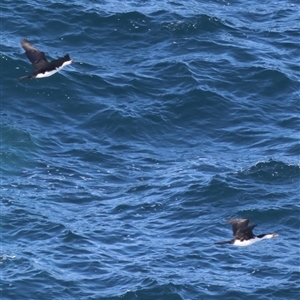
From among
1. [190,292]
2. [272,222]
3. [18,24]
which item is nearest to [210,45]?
[18,24]

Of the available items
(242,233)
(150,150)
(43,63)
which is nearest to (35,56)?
(43,63)

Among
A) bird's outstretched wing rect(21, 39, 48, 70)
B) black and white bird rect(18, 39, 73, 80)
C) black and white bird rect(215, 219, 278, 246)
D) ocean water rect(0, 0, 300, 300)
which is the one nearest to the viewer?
black and white bird rect(215, 219, 278, 246)

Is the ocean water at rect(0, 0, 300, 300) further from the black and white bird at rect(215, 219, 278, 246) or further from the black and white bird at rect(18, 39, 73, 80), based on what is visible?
the black and white bird at rect(18, 39, 73, 80)

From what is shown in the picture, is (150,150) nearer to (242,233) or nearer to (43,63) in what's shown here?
(43,63)

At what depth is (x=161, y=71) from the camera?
5772 centimetres

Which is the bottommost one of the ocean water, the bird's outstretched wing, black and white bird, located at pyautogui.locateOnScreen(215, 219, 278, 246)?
the ocean water

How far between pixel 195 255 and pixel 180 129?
31.5 ft

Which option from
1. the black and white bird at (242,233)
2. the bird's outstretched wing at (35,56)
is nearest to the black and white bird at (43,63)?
the bird's outstretched wing at (35,56)

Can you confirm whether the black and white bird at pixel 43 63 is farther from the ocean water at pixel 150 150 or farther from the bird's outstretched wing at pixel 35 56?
the ocean water at pixel 150 150

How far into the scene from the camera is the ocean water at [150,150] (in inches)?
1785

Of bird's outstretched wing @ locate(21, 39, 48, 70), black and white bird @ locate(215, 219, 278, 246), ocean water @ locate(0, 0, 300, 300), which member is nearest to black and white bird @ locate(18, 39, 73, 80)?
bird's outstretched wing @ locate(21, 39, 48, 70)

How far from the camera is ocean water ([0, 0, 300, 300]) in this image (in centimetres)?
4534

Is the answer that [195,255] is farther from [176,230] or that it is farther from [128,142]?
[128,142]

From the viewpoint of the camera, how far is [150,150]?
2092 inches
